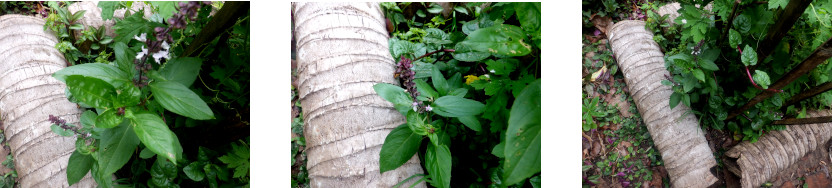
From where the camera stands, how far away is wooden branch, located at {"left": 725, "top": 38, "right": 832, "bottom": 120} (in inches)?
35.2

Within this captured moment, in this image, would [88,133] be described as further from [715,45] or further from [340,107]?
[715,45]

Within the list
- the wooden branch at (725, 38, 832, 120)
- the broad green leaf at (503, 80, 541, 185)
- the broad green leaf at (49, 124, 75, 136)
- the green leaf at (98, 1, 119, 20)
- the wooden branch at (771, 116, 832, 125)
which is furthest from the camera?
the wooden branch at (771, 116, 832, 125)

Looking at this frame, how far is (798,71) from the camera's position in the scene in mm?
969

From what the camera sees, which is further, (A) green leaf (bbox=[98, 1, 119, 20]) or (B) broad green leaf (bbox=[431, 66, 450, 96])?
(B) broad green leaf (bbox=[431, 66, 450, 96])

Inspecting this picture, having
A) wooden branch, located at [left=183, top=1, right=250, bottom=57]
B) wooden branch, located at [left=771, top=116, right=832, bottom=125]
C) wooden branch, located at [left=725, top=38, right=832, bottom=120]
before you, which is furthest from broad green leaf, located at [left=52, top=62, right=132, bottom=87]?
wooden branch, located at [left=771, top=116, right=832, bottom=125]

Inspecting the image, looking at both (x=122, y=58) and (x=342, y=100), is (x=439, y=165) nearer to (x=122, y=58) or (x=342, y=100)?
(x=342, y=100)

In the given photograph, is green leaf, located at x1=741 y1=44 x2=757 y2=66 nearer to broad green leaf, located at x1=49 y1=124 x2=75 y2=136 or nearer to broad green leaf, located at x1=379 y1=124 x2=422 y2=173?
broad green leaf, located at x1=379 y1=124 x2=422 y2=173

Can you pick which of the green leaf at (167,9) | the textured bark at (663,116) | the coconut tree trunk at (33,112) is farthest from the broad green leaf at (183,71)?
the textured bark at (663,116)

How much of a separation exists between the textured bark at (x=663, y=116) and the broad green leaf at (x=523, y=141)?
68cm

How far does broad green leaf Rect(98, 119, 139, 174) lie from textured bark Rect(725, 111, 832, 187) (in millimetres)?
1341

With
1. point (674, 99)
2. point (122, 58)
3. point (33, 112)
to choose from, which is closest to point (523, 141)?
point (122, 58)

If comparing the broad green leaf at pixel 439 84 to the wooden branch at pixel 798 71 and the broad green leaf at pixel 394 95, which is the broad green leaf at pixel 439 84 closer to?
the broad green leaf at pixel 394 95

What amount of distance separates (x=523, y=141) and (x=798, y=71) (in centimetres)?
81

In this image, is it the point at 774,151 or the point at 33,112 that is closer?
the point at 33,112
